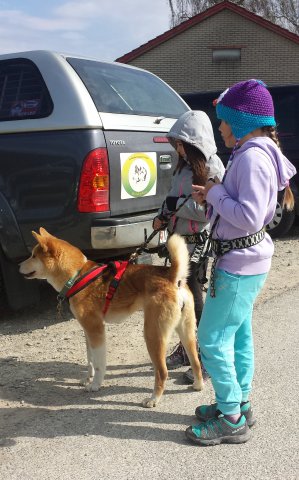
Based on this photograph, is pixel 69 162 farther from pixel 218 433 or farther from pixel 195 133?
pixel 218 433

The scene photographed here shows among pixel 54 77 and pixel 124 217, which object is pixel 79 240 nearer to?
pixel 124 217

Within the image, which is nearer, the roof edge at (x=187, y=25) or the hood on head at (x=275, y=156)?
the hood on head at (x=275, y=156)

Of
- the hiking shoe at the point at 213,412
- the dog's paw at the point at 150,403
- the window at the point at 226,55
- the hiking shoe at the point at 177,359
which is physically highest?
the window at the point at 226,55

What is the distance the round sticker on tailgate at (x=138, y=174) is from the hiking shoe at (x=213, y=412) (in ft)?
6.25

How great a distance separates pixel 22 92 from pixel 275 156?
267 cm

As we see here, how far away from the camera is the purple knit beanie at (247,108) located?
258 centimetres

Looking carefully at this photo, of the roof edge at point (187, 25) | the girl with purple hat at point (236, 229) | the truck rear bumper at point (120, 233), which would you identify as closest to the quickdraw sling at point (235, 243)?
the girl with purple hat at point (236, 229)

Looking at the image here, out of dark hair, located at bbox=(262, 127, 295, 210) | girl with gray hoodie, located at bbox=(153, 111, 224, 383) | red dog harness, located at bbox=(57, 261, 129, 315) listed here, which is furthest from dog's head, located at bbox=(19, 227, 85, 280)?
dark hair, located at bbox=(262, 127, 295, 210)

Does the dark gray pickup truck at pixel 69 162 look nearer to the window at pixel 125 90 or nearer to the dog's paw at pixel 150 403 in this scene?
the window at pixel 125 90

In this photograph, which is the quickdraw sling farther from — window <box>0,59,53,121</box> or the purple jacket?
window <box>0,59,53,121</box>

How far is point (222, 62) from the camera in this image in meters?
23.9

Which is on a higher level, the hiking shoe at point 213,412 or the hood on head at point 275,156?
the hood on head at point 275,156

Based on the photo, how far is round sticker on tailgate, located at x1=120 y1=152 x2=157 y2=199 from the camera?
4.25 metres

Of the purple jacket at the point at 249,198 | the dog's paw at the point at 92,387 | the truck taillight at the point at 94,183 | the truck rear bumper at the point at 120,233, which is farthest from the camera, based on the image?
the truck rear bumper at the point at 120,233
